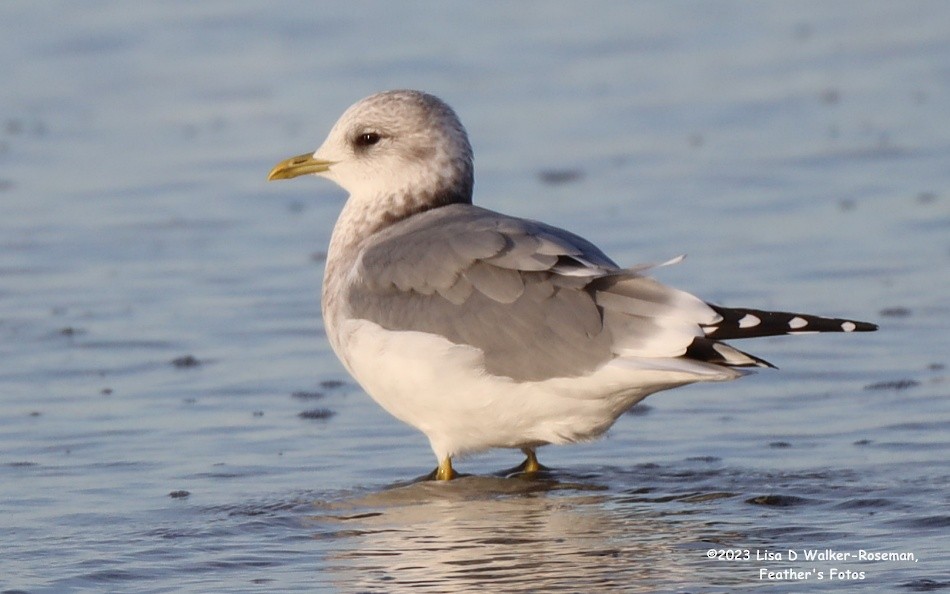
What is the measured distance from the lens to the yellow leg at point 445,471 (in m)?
7.05

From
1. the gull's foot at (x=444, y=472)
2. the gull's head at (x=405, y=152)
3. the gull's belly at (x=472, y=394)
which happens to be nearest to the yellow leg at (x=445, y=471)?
the gull's foot at (x=444, y=472)

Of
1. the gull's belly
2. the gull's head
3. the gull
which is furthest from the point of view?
the gull's head

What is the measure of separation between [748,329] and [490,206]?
492 centimetres

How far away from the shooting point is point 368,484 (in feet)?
23.2

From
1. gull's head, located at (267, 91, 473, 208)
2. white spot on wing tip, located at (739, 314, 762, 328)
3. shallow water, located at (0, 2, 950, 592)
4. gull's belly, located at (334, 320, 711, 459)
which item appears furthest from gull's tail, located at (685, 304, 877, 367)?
gull's head, located at (267, 91, 473, 208)

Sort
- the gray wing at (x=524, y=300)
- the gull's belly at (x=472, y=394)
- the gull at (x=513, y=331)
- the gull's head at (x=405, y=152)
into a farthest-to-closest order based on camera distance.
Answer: the gull's head at (x=405, y=152), the gull's belly at (x=472, y=394), the gray wing at (x=524, y=300), the gull at (x=513, y=331)

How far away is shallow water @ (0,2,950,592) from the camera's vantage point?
6199 mm

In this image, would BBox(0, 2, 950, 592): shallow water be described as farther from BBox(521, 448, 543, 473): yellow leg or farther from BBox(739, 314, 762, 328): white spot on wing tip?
BBox(739, 314, 762, 328): white spot on wing tip

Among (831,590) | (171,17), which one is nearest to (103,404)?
(831,590)

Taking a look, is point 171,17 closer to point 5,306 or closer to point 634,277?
point 5,306

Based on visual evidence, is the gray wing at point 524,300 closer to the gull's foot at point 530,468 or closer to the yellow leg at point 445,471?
the yellow leg at point 445,471

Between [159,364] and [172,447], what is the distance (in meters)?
1.25

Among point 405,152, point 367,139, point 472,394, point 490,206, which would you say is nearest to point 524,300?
point 472,394

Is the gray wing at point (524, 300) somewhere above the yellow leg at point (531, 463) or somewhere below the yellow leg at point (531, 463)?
above
